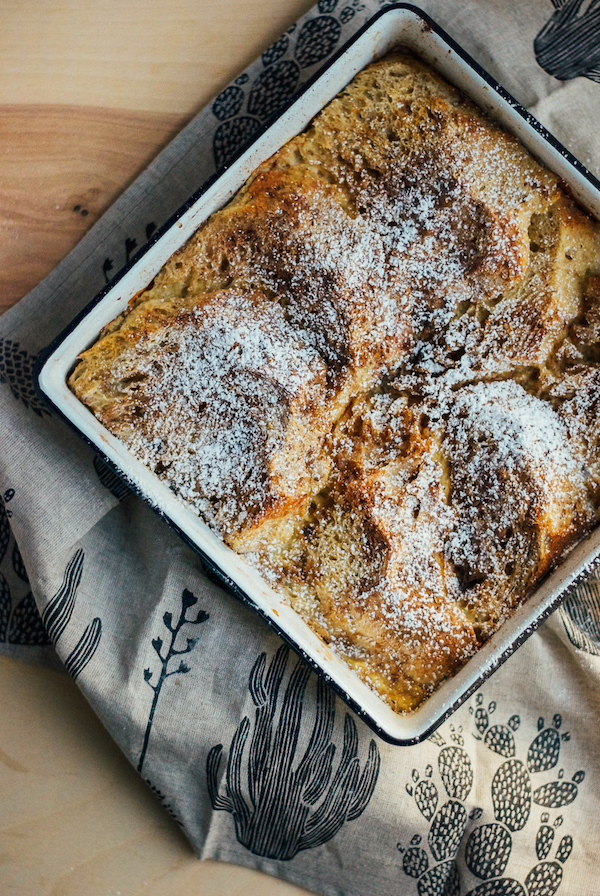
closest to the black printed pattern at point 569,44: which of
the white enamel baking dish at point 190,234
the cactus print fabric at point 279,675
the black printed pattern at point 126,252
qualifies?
the cactus print fabric at point 279,675

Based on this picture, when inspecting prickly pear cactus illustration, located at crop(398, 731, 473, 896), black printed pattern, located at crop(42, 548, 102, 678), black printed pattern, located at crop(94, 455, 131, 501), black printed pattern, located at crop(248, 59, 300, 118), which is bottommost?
black printed pattern, located at crop(42, 548, 102, 678)

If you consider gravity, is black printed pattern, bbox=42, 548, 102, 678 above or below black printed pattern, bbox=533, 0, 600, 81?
below

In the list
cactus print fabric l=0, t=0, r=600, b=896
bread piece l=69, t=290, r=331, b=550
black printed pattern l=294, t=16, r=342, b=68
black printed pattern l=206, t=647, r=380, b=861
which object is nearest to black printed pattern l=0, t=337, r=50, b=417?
cactus print fabric l=0, t=0, r=600, b=896

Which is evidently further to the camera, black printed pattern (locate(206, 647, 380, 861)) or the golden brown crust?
black printed pattern (locate(206, 647, 380, 861))

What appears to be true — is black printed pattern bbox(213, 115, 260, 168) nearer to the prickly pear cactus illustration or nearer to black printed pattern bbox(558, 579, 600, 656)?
black printed pattern bbox(558, 579, 600, 656)

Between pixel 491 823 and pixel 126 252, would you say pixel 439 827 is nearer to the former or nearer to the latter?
pixel 491 823

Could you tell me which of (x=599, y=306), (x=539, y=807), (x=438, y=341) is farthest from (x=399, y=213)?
(x=539, y=807)

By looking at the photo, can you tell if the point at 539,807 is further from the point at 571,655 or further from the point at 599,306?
the point at 599,306

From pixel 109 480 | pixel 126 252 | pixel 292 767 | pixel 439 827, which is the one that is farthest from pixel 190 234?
pixel 439 827
